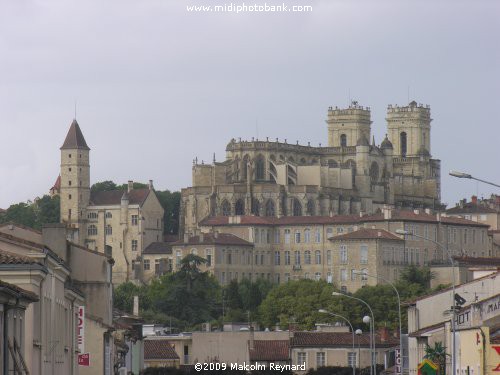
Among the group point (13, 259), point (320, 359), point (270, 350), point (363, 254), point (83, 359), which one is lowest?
→ point (83, 359)

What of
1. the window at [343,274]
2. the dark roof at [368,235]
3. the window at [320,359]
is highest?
the dark roof at [368,235]

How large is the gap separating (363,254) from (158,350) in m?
89.3

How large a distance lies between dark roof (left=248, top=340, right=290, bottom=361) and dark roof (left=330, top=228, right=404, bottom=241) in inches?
3327

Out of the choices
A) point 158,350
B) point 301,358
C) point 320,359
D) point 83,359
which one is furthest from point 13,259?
point 158,350

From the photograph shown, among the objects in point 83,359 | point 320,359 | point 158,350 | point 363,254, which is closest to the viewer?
point 83,359

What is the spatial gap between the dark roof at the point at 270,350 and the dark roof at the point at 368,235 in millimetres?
84502

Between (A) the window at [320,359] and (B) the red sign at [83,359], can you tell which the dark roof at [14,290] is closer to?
(B) the red sign at [83,359]

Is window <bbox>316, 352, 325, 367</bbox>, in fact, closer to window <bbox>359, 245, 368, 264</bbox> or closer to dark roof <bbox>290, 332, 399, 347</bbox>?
dark roof <bbox>290, 332, 399, 347</bbox>

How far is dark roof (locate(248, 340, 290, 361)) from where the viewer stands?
4033 inches

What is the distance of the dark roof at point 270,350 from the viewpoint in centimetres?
10244

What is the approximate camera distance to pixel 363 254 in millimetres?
190375

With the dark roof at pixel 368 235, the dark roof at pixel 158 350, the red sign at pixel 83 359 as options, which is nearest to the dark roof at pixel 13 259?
the red sign at pixel 83 359

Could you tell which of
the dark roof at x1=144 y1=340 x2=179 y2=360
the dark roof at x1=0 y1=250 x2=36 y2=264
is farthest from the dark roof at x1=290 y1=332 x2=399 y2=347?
the dark roof at x1=0 y1=250 x2=36 y2=264

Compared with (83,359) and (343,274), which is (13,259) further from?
(343,274)
